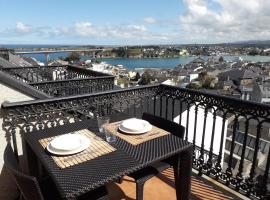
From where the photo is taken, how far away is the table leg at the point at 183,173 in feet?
7.43

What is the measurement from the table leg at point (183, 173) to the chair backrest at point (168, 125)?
0.29 metres

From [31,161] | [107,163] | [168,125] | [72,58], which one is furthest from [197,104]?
[72,58]

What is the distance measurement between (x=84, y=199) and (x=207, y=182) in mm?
1896

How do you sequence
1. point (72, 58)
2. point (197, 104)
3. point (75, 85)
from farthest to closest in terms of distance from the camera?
1. point (72, 58)
2. point (75, 85)
3. point (197, 104)

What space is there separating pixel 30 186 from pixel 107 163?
1.74ft

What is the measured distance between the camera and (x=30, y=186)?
157 centimetres

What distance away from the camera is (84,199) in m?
1.91

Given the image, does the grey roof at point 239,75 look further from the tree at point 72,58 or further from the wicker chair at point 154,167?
the wicker chair at point 154,167

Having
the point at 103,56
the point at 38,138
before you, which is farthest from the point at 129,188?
the point at 103,56

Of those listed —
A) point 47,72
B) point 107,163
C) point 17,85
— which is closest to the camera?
point 107,163

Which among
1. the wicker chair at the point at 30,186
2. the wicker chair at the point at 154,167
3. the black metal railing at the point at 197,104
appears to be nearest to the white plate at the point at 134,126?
the wicker chair at the point at 154,167

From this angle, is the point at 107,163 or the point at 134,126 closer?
the point at 107,163

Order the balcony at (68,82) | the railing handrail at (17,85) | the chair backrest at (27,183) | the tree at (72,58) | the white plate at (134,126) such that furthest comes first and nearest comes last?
the tree at (72,58), the balcony at (68,82), the railing handrail at (17,85), the white plate at (134,126), the chair backrest at (27,183)

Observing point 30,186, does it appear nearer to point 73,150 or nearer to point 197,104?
point 73,150
